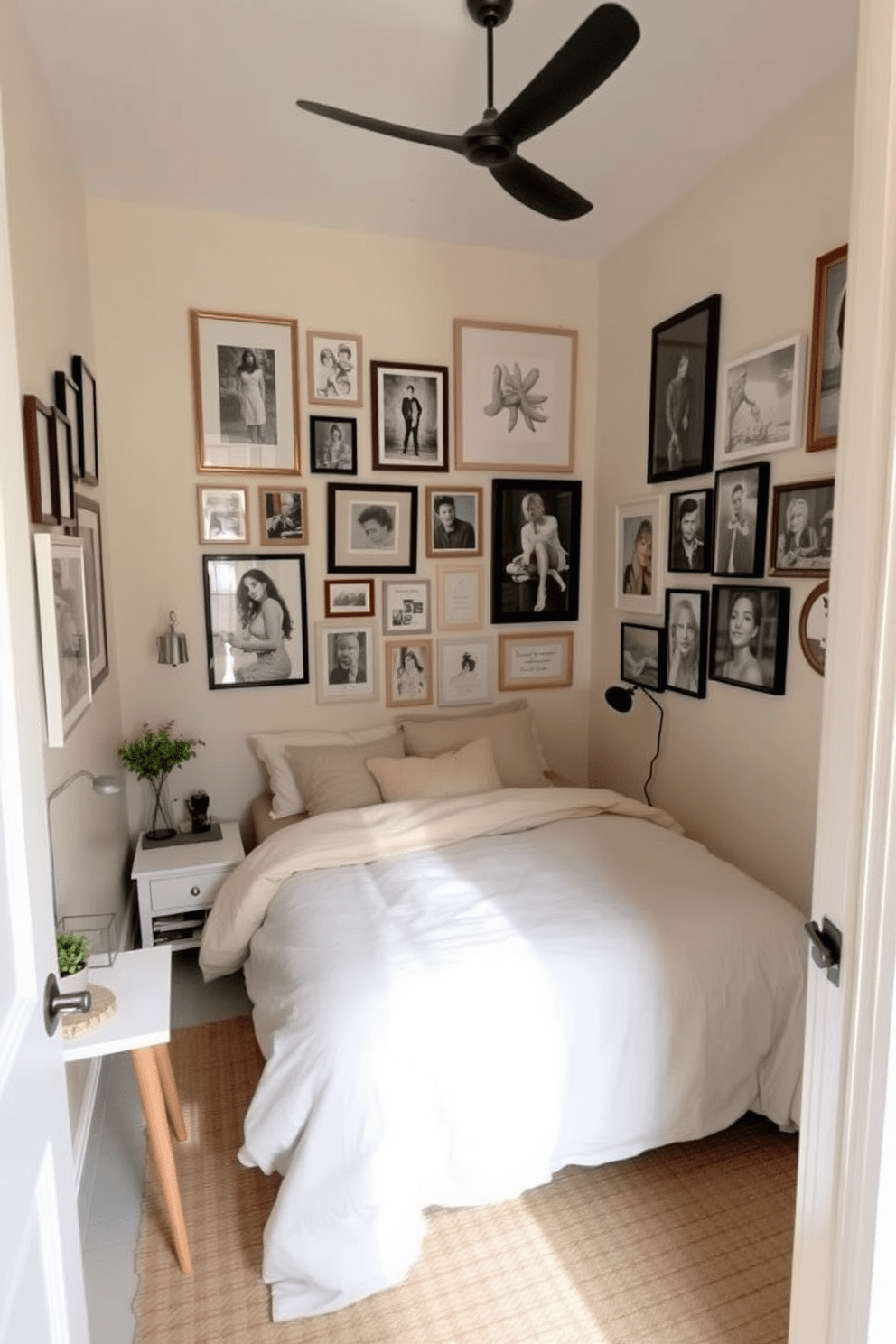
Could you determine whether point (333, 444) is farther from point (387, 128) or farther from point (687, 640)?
point (687, 640)

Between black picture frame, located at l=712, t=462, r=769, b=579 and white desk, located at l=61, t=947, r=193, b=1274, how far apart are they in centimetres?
213

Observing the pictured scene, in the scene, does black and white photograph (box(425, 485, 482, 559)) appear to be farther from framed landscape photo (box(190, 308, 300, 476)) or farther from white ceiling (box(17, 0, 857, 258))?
white ceiling (box(17, 0, 857, 258))

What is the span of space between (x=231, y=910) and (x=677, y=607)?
1.95 m

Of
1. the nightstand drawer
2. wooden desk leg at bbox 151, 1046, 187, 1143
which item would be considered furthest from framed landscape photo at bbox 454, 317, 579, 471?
wooden desk leg at bbox 151, 1046, 187, 1143

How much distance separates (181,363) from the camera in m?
3.05

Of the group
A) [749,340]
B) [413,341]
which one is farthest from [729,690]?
→ [413,341]

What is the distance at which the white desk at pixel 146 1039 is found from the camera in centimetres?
157

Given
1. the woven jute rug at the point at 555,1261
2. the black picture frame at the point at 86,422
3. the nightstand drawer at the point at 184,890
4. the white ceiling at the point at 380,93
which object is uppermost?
the white ceiling at the point at 380,93

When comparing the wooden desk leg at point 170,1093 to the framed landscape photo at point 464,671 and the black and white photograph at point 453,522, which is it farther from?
the black and white photograph at point 453,522

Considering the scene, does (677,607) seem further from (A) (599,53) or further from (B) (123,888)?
(B) (123,888)

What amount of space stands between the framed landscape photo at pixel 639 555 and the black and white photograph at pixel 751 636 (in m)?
0.39

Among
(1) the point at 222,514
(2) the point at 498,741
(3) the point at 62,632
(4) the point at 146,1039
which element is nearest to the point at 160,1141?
(4) the point at 146,1039

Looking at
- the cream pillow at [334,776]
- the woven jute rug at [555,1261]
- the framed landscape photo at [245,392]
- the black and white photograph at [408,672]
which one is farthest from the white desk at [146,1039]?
the framed landscape photo at [245,392]

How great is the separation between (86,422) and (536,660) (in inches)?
83.3
